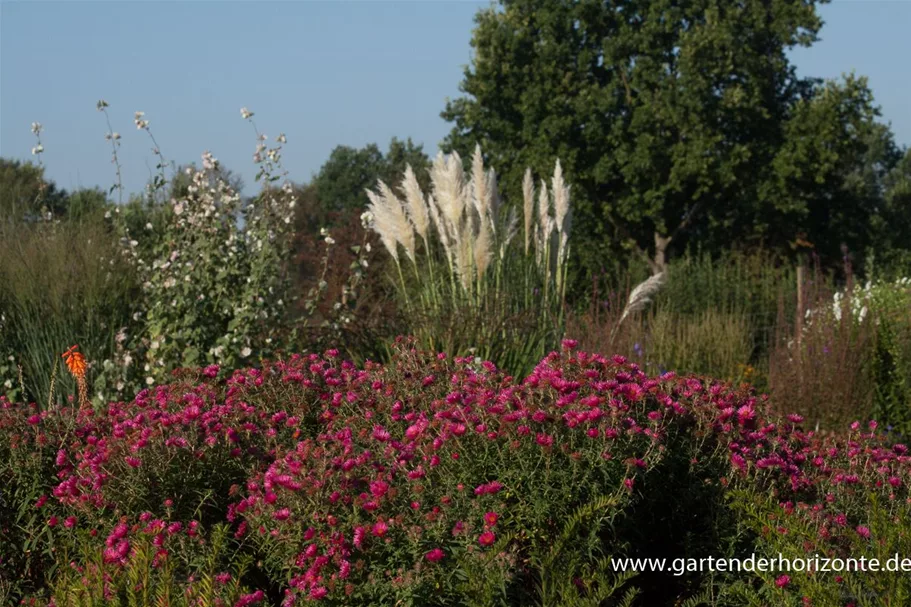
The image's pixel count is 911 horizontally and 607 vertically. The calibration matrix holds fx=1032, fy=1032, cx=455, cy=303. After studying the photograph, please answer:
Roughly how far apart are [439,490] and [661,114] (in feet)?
75.0

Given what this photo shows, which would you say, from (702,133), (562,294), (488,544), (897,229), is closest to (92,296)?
(562,294)

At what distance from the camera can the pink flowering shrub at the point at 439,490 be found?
2.75 metres

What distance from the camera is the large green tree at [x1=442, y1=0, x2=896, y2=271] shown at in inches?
965

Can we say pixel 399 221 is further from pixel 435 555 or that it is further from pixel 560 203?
pixel 435 555

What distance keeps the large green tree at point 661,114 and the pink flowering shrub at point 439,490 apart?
21.3m

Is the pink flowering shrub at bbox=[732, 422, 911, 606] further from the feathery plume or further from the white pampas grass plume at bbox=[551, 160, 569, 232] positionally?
the white pampas grass plume at bbox=[551, 160, 569, 232]

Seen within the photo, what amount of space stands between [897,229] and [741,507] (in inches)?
1244

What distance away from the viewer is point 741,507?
121 inches

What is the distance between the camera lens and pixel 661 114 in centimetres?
2470

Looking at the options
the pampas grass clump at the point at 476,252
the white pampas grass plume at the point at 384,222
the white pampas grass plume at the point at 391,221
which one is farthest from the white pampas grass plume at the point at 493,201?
the white pampas grass plume at the point at 384,222

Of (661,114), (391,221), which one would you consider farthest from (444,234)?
(661,114)

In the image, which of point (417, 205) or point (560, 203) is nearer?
point (417, 205)

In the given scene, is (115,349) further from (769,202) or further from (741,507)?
(769,202)

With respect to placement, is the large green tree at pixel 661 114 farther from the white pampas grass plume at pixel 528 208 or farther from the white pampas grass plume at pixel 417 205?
the white pampas grass plume at pixel 417 205
